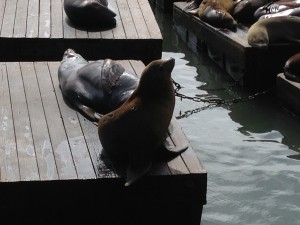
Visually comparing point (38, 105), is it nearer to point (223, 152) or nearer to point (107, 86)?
point (107, 86)

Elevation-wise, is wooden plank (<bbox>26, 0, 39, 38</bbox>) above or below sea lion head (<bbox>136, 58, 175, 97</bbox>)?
below

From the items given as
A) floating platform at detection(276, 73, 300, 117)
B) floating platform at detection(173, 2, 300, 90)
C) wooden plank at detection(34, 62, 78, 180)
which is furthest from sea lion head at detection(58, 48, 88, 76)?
floating platform at detection(173, 2, 300, 90)

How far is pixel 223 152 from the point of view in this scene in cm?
553

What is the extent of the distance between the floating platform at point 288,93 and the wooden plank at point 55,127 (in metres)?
2.25

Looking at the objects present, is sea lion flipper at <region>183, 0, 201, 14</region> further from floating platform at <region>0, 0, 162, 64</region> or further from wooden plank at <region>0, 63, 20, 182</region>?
wooden plank at <region>0, 63, 20, 182</region>

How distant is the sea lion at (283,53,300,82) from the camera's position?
250 inches

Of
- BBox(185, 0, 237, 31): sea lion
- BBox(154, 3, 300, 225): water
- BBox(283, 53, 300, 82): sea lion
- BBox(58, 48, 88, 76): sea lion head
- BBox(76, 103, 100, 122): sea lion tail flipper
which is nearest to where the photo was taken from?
BBox(76, 103, 100, 122): sea lion tail flipper

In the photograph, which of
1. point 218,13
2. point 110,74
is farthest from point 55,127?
point 218,13

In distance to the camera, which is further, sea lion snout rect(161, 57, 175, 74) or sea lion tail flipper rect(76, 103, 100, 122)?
sea lion tail flipper rect(76, 103, 100, 122)

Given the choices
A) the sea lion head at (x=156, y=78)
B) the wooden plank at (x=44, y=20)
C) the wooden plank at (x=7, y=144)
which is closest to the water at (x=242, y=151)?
the sea lion head at (x=156, y=78)

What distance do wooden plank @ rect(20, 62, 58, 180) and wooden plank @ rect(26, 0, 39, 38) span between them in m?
0.96

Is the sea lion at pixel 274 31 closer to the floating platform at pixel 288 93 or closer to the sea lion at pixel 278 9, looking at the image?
the sea lion at pixel 278 9

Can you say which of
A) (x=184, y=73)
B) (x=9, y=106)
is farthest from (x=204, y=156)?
(x=184, y=73)

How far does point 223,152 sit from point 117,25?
2075 millimetres
